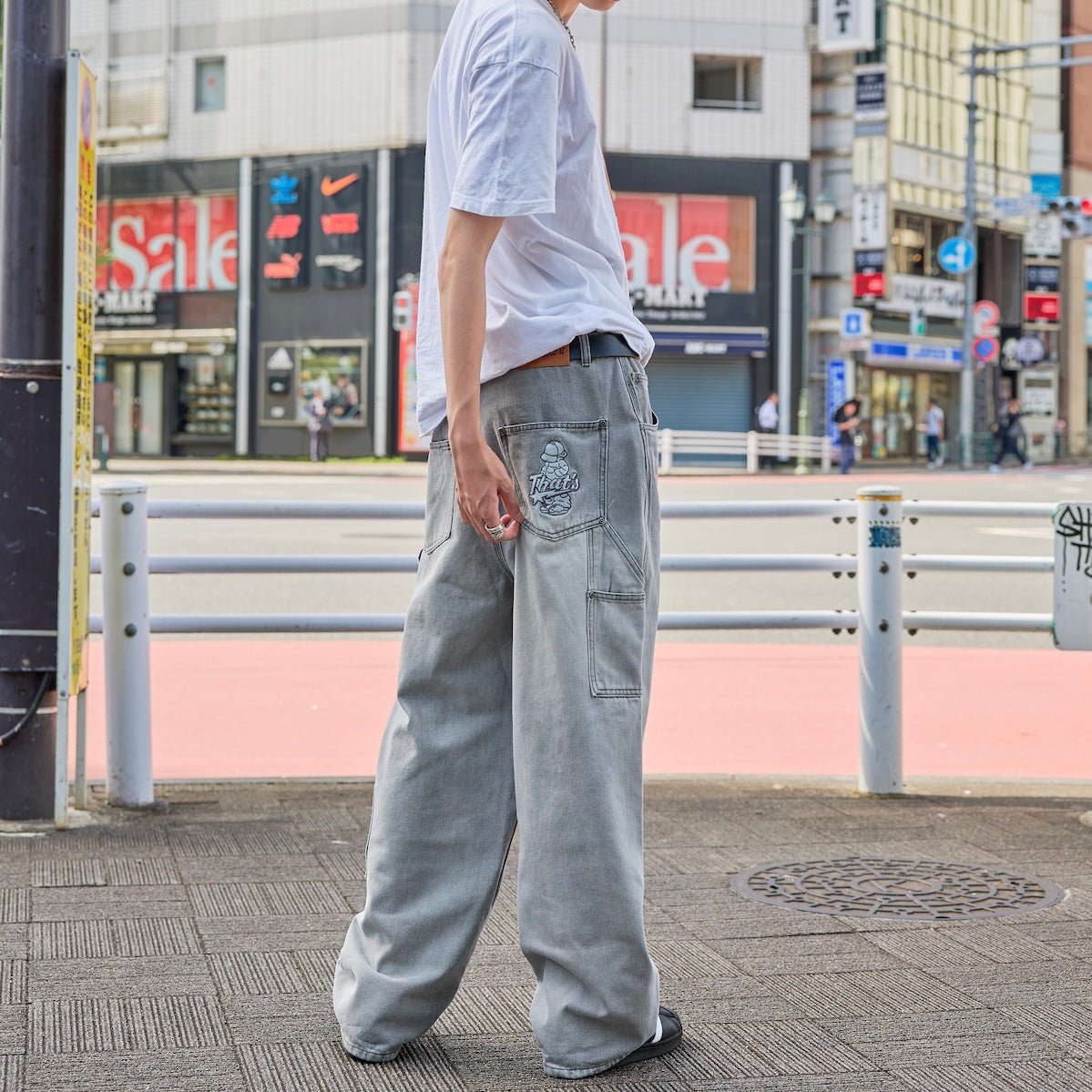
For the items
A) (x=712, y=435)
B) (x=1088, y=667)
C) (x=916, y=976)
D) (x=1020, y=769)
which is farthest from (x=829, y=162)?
(x=916, y=976)

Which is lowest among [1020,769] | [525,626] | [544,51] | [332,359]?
[1020,769]

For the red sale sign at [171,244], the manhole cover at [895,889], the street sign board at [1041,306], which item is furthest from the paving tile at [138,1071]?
the street sign board at [1041,306]

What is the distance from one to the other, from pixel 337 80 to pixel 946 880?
3753cm

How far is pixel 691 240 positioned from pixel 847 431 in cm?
819

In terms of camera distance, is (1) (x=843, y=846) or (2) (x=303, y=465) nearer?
(1) (x=843, y=846)

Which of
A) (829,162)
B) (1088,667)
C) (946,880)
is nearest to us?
(946,880)

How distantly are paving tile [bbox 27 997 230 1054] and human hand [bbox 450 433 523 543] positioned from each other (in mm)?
1054

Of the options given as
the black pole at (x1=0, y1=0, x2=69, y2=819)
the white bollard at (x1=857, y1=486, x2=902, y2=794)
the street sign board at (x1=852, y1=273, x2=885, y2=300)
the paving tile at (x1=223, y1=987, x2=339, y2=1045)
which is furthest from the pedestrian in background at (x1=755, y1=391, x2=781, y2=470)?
the paving tile at (x1=223, y1=987, x2=339, y2=1045)

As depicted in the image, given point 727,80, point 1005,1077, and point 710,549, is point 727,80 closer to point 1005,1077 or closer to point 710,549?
point 710,549

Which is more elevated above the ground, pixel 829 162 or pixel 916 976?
pixel 829 162

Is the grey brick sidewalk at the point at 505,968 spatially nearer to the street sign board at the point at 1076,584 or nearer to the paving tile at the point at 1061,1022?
the paving tile at the point at 1061,1022

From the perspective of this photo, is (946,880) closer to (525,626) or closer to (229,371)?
(525,626)

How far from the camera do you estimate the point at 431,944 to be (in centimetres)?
281

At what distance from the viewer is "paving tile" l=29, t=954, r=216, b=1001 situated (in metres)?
3.19
